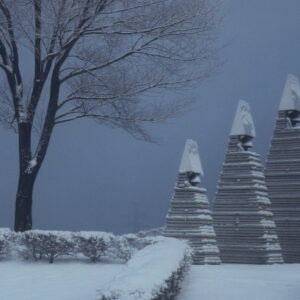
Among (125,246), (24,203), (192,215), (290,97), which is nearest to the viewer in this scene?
(125,246)

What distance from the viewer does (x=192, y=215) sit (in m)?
16.1

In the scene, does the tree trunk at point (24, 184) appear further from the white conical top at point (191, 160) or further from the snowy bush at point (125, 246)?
the white conical top at point (191, 160)

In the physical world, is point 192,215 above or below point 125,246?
above

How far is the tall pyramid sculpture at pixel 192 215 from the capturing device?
51.5 ft

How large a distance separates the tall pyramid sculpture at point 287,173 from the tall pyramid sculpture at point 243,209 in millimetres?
907

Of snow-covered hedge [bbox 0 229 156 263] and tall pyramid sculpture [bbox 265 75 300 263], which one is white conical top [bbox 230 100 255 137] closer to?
tall pyramid sculpture [bbox 265 75 300 263]

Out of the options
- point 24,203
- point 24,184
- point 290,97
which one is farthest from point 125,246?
point 290,97

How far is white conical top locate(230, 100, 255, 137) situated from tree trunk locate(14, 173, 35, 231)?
21.0ft

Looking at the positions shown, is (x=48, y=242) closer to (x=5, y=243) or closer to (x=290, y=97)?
(x=5, y=243)

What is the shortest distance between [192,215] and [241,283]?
16.7 ft

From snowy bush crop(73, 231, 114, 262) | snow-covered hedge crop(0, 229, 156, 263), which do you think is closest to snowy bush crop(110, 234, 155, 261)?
snow-covered hedge crop(0, 229, 156, 263)

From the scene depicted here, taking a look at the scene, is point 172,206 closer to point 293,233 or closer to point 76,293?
point 293,233

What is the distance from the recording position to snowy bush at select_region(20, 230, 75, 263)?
47.5 ft

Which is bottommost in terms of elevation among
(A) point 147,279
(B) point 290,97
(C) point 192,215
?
(A) point 147,279
